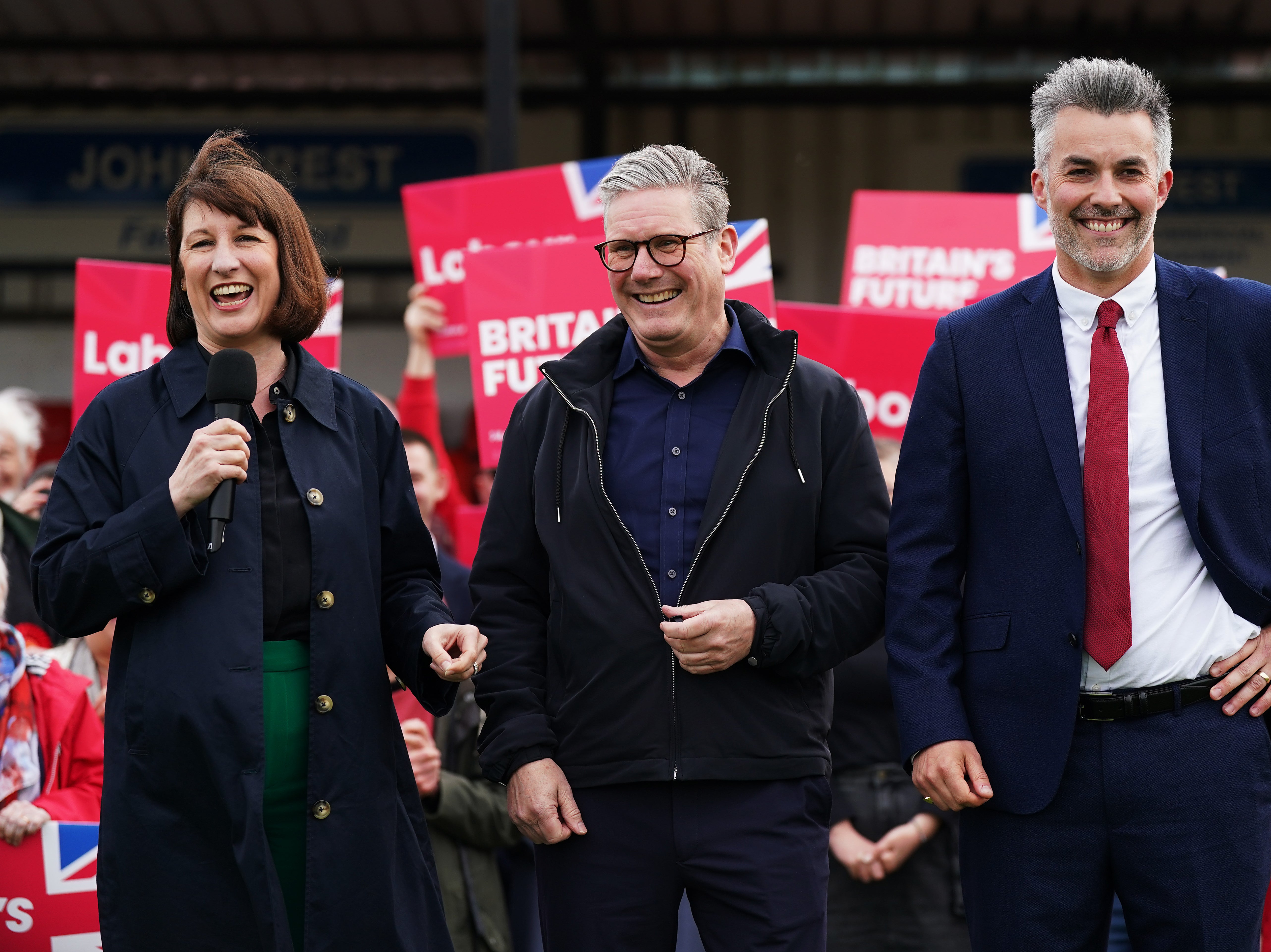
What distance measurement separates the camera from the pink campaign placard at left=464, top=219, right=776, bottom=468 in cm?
441

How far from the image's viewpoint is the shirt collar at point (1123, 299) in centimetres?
256

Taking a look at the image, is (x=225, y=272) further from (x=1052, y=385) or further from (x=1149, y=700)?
(x=1149, y=700)

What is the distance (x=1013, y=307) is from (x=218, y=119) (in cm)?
992

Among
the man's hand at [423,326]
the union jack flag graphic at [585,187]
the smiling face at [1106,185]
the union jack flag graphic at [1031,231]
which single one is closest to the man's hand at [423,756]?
the man's hand at [423,326]

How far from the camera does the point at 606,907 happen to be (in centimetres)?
253

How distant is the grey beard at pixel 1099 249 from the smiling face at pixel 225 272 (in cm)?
139

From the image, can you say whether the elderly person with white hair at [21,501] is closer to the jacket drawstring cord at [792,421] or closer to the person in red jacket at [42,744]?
the person in red jacket at [42,744]

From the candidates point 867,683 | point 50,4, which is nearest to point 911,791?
point 867,683

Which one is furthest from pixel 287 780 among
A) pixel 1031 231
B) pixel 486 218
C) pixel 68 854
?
pixel 1031 231

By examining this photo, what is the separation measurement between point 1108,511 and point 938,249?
2586mm

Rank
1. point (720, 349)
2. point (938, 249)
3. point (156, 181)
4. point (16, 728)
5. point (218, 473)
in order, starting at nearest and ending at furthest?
point (218, 473) < point (720, 349) < point (16, 728) < point (938, 249) < point (156, 181)

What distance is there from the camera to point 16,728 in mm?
3324

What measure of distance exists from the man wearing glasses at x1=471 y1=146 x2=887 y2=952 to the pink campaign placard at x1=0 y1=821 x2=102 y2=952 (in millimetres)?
1159

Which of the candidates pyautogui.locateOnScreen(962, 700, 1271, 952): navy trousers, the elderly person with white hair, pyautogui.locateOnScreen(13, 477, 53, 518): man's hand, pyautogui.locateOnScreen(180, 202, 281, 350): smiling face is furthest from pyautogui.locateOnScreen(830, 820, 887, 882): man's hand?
pyautogui.locateOnScreen(13, 477, 53, 518): man's hand
